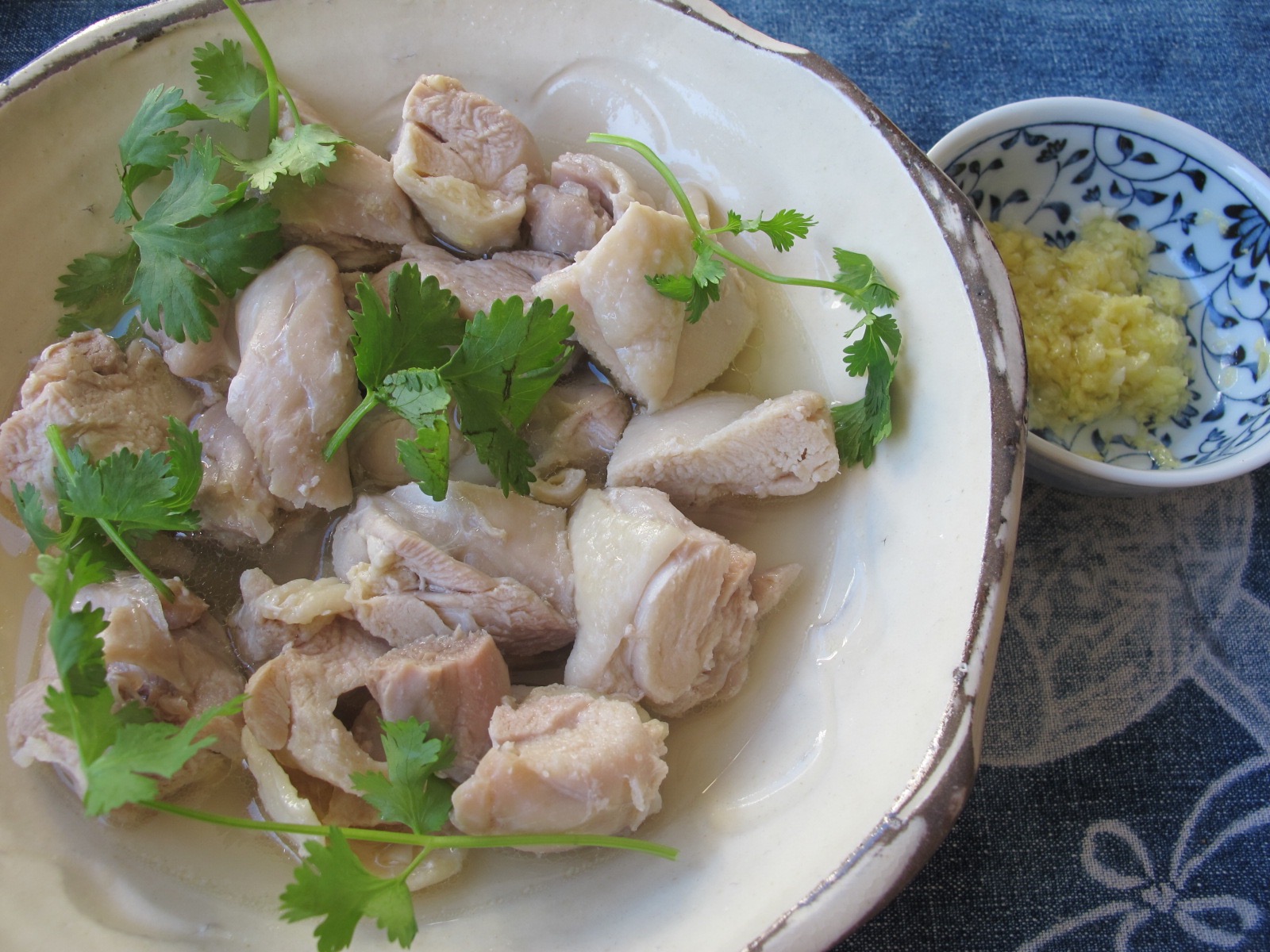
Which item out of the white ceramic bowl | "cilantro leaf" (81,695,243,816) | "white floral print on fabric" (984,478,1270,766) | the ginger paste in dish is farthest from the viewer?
the ginger paste in dish

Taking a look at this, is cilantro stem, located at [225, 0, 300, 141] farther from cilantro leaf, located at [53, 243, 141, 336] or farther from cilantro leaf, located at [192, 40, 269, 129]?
cilantro leaf, located at [53, 243, 141, 336]

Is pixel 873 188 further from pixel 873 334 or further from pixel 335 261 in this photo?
pixel 335 261

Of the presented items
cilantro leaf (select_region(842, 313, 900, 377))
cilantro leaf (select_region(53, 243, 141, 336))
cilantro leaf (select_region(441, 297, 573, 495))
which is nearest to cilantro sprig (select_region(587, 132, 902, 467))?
cilantro leaf (select_region(842, 313, 900, 377))

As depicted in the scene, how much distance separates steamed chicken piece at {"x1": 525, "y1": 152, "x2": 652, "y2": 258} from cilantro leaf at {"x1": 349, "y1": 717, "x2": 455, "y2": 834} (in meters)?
1.04

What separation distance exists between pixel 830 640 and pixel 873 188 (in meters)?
0.86

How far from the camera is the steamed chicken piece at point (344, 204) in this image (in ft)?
5.97

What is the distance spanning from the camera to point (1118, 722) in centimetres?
198

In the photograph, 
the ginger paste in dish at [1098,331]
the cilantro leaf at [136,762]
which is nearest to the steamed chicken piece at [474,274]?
the cilantro leaf at [136,762]

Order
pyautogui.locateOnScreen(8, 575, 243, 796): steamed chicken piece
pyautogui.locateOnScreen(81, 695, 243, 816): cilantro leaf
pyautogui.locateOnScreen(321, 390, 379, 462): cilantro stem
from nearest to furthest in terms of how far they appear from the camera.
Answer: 1. pyautogui.locateOnScreen(81, 695, 243, 816): cilantro leaf
2. pyautogui.locateOnScreen(8, 575, 243, 796): steamed chicken piece
3. pyautogui.locateOnScreen(321, 390, 379, 462): cilantro stem

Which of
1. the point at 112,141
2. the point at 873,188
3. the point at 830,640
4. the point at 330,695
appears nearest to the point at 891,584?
the point at 830,640

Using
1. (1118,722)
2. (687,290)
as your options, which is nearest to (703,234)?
(687,290)

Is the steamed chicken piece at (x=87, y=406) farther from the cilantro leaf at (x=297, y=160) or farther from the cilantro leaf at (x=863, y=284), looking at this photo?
the cilantro leaf at (x=863, y=284)

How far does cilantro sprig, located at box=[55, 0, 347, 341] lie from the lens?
1.74 m

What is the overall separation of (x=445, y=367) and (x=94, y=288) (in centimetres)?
85
